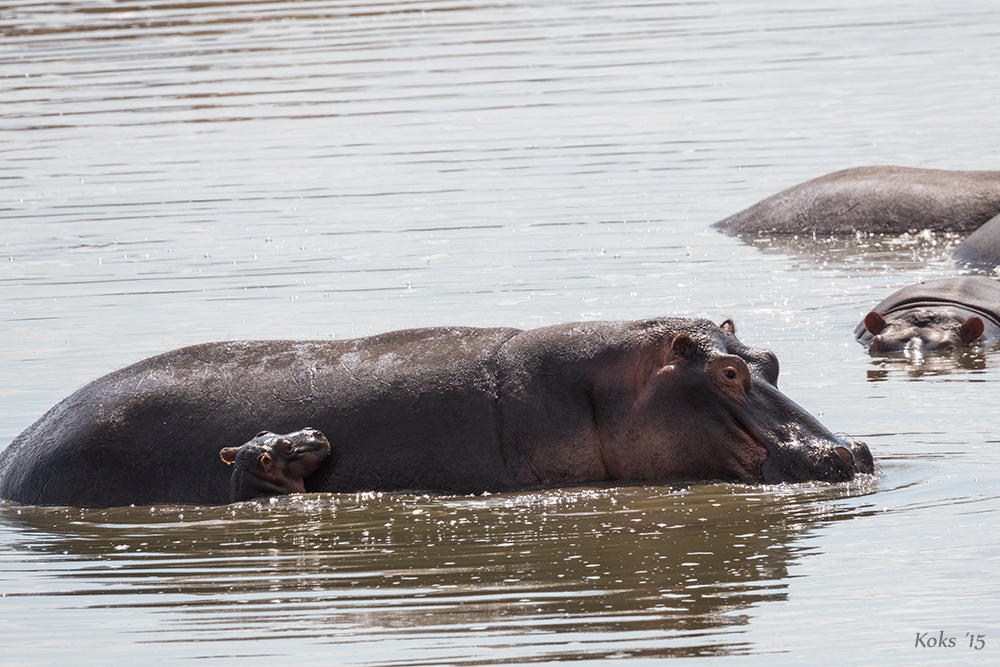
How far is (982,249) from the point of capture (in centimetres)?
1324

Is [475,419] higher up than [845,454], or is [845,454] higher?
[475,419]

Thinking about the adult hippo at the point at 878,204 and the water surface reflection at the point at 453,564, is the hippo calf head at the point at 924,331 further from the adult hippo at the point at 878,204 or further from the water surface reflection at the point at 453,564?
the adult hippo at the point at 878,204

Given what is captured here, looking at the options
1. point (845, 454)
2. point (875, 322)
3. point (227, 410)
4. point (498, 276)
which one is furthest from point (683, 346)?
point (498, 276)

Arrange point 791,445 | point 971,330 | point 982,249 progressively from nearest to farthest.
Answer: point 791,445 < point 971,330 < point 982,249

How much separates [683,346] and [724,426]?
0.36 meters

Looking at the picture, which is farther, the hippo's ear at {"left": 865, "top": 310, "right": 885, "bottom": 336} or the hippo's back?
the hippo's ear at {"left": 865, "top": 310, "right": 885, "bottom": 336}

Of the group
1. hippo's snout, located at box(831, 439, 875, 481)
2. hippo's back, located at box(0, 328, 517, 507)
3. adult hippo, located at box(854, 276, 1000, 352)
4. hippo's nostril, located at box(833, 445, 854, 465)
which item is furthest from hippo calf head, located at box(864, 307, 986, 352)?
hippo's back, located at box(0, 328, 517, 507)

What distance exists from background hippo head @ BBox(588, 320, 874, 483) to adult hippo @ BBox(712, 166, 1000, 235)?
25.4 ft

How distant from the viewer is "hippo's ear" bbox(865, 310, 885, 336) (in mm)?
10867

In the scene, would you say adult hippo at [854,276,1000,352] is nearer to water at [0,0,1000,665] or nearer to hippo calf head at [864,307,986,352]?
hippo calf head at [864,307,986,352]

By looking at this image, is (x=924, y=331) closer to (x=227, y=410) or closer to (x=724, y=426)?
(x=724, y=426)

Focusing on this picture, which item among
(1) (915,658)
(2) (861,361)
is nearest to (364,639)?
(1) (915,658)

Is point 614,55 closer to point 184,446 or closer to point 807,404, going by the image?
point 807,404

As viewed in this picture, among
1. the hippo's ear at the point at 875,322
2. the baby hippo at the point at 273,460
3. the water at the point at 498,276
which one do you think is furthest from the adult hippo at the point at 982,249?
the baby hippo at the point at 273,460
